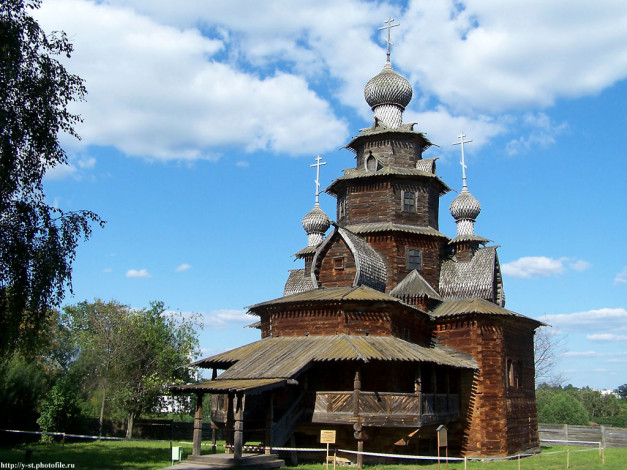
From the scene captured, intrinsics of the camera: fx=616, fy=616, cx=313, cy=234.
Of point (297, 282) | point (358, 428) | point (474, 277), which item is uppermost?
point (297, 282)

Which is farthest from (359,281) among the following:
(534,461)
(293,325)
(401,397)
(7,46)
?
(7,46)

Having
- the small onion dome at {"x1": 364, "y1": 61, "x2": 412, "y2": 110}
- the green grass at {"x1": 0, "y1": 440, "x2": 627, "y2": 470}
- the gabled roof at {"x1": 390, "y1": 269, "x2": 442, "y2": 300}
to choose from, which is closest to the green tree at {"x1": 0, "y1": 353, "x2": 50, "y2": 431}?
the green grass at {"x1": 0, "y1": 440, "x2": 627, "y2": 470}

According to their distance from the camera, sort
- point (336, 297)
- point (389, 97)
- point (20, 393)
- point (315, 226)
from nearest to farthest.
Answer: point (336, 297) < point (20, 393) < point (389, 97) < point (315, 226)

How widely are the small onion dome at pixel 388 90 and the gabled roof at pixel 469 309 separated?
9458 millimetres

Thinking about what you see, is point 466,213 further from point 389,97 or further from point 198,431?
point 198,431

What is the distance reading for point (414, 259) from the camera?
24734 millimetres

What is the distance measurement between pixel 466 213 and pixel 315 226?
307 inches

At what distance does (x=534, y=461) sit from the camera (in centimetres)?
2078

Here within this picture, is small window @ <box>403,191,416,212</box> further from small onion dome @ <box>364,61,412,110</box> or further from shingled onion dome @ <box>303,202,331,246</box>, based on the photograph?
shingled onion dome @ <box>303,202,331,246</box>

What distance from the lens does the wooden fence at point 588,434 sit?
28125 millimetres

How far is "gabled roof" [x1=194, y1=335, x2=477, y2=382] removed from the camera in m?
17.7

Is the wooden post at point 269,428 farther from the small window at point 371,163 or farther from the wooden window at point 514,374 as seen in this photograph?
the small window at point 371,163

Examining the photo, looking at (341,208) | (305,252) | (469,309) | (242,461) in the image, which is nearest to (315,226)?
(305,252)

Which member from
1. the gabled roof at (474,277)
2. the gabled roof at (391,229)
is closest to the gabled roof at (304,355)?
the gabled roof at (474,277)
